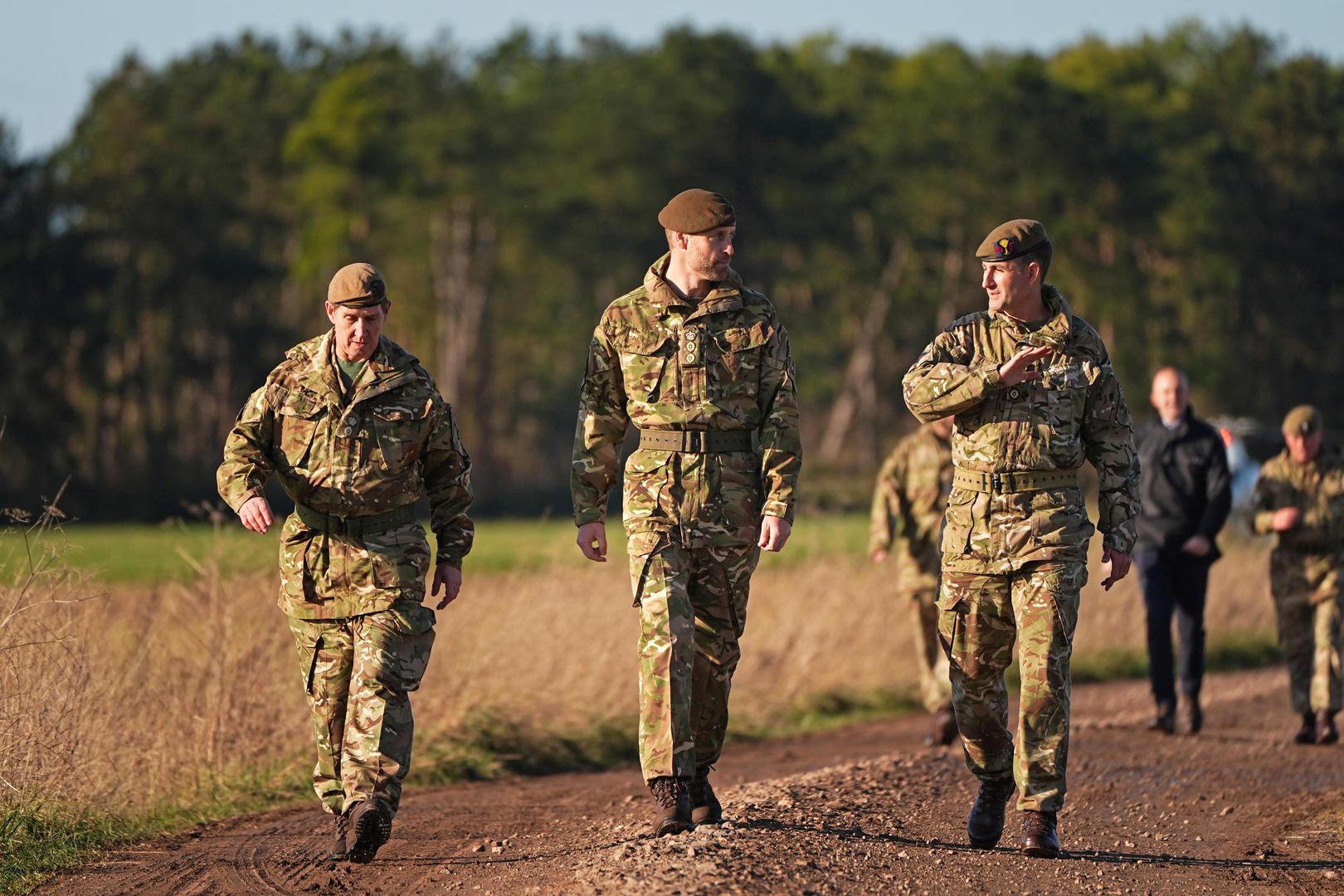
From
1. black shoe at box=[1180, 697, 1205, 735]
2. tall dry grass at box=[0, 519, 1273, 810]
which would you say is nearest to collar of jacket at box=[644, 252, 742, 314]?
tall dry grass at box=[0, 519, 1273, 810]

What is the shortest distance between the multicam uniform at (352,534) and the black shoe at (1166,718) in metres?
6.77

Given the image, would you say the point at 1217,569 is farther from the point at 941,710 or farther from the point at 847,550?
the point at 941,710

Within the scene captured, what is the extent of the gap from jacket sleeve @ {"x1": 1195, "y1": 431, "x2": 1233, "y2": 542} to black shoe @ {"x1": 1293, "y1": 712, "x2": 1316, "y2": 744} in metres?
1.32

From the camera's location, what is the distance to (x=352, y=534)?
774cm

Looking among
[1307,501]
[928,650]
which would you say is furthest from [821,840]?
[1307,501]

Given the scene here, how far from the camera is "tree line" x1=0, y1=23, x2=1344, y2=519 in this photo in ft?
176

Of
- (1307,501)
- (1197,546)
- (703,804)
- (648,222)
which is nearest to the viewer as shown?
(703,804)

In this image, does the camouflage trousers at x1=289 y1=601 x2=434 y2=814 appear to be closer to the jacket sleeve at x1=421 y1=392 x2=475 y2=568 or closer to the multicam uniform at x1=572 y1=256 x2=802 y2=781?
the jacket sleeve at x1=421 y1=392 x2=475 y2=568

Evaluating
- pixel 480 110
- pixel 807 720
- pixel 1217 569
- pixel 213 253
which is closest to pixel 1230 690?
pixel 807 720

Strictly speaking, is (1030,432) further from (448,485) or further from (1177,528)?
(1177,528)

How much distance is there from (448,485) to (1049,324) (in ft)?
7.84

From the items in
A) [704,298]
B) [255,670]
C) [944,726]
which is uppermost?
[704,298]

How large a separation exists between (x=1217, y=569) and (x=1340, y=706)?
29.9 ft

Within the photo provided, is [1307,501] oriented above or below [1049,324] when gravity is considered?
below
